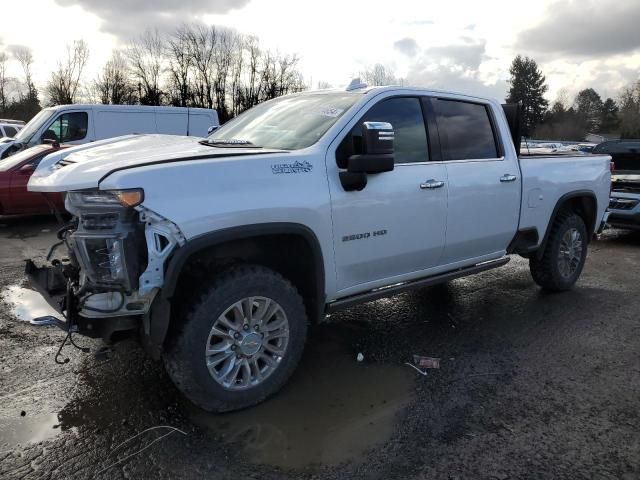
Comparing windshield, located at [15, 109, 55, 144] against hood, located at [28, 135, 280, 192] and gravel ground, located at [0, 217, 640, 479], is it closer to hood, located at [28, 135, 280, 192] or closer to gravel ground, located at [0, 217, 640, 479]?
gravel ground, located at [0, 217, 640, 479]

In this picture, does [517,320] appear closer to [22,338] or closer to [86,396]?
[86,396]

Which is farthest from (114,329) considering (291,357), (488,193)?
(488,193)

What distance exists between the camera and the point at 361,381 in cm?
371

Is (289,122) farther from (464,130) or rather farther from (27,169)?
(27,169)

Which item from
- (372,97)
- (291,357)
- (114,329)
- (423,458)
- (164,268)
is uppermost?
(372,97)

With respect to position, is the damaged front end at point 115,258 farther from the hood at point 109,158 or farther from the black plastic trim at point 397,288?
the black plastic trim at point 397,288

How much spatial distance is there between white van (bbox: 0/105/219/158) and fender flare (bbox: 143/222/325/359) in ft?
33.7

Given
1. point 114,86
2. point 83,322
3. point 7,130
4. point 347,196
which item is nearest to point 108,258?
point 83,322

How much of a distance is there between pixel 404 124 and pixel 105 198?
7.56ft

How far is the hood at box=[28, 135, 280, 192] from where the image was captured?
2.82m

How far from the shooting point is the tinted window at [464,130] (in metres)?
4.32

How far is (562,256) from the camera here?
5.70 meters

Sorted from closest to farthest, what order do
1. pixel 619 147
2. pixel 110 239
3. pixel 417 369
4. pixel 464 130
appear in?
pixel 110 239 → pixel 417 369 → pixel 464 130 → pixel 619 147

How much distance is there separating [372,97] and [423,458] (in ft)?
8.04
